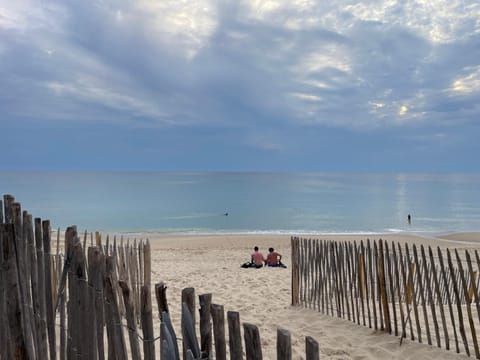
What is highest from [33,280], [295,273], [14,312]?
[33,280]

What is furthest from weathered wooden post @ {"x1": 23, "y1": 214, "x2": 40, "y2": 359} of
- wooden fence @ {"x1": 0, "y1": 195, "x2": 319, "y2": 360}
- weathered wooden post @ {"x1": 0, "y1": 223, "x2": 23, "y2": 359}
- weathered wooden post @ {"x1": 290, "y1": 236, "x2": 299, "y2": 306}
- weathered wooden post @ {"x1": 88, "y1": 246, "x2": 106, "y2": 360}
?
weathered wooden post @ {"x1": 290, "y1": 236, "x2": 299, "y2": 306}

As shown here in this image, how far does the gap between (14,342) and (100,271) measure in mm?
715

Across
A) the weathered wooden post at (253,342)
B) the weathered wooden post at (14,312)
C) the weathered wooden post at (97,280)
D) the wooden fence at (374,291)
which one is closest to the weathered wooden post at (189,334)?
the weathered wooden post at (253,342)

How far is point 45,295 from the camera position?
3016 millimetres

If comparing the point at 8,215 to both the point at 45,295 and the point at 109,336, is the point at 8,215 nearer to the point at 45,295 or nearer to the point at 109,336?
the point at 45,295

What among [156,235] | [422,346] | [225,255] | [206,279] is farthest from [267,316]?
[156,235]

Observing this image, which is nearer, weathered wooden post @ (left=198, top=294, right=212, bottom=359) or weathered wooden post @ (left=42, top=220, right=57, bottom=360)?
weathered wooden post @ (left=198, top=294, right=212, bottom=359)

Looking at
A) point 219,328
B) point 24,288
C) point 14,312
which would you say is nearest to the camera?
point 219,328

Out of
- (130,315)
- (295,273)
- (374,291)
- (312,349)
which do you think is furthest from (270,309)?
(312,349)

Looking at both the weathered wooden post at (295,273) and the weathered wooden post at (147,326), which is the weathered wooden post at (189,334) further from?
the weathered wooden post at (295,273)

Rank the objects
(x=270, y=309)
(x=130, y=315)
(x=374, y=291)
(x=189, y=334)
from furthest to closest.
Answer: (x=270, y=309) → (x=374, y=291) → (x=130, y=315) → (x=189, y=334)

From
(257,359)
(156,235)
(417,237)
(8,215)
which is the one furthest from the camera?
(156,235)

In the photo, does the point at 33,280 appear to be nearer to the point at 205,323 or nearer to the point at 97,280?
the point at 97,280

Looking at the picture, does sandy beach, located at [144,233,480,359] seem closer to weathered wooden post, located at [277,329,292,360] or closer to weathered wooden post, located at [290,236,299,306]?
weathered wooden post, located at [290,236,299,306]
